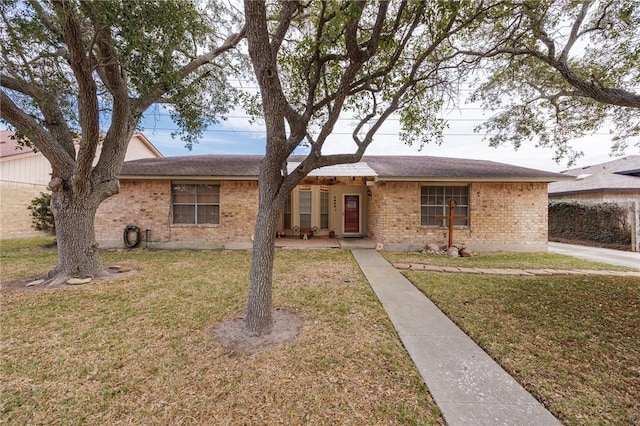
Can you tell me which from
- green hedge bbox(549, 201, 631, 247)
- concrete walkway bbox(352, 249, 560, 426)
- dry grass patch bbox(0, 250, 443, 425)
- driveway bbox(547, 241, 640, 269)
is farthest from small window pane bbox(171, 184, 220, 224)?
green hedge bbox(549, 201, 631, 247)

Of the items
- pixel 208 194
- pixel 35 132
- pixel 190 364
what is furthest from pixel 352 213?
pixel 35 132

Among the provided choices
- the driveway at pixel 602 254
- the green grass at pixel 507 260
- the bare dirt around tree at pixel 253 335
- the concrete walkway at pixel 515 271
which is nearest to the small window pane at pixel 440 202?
the green grass at pixel 507 260

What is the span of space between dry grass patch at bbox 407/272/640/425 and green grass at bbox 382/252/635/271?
128 centimetres

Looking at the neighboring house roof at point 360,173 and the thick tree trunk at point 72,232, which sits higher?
the neighboring house roof at point 360,173

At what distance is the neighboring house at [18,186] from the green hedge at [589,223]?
25005mm

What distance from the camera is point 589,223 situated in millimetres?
12375

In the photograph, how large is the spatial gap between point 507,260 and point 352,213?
22.2ft

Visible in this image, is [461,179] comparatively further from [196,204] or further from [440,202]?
[196,204]

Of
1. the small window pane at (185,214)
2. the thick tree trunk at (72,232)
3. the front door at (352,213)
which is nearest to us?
the thick tree trunk at (72,232)

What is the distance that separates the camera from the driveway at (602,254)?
8555mm

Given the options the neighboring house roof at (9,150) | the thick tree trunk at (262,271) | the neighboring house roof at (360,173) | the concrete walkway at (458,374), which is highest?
the neighboring house roof at (9,150)

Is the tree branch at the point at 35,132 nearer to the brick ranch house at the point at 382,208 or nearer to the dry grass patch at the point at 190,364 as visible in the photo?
the dry grass patch at the point at 190,364

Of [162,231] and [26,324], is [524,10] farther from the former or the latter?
[162,231]

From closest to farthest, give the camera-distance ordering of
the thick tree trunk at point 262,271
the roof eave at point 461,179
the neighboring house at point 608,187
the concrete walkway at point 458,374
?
the concrete walkway at point 458,374 → the thick tree trunk at point 262,271 → the roof eave at point 461,179 → the neighboring house at point 608,187
